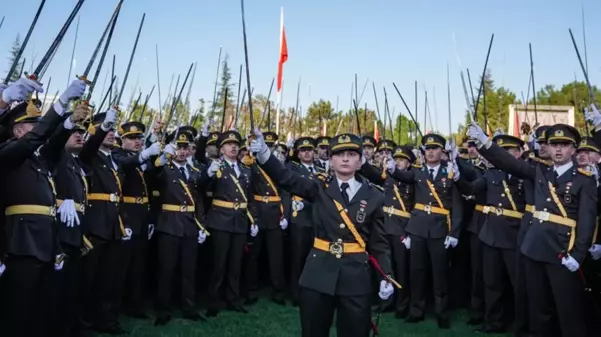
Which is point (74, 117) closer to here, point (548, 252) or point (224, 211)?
point (224, 211)

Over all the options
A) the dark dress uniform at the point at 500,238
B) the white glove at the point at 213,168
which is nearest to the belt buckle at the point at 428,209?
the dark dress uniform at the point at 500,238

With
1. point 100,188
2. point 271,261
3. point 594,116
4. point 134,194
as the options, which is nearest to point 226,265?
point 271,261

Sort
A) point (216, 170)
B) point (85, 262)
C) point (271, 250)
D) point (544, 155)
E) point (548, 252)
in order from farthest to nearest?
point (271, 250)
point (216, 170)
point (544, 155)
point (85, 262)
point (548, 252)

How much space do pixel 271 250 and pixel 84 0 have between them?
5.49 meters

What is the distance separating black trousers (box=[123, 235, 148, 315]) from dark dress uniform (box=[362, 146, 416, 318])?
3.36 metres

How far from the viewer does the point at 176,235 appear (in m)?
7.37

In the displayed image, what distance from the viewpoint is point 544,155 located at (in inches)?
270

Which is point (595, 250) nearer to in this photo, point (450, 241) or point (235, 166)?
point (450, 241)

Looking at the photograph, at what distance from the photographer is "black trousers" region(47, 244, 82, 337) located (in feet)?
16.6

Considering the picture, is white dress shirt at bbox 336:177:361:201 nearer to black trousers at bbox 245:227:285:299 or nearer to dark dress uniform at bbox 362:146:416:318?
dark dress uniform at bbox 362:146:416:318

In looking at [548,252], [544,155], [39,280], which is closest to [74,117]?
[39,280]

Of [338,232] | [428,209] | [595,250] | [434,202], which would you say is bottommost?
[595,250]

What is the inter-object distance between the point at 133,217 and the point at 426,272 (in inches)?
169

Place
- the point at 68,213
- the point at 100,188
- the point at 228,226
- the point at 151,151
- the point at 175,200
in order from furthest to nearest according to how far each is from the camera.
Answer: the point at 228,226 → the point at 175,200 → the point at 151,151 → the point at 100,188 → the point at 68,213
